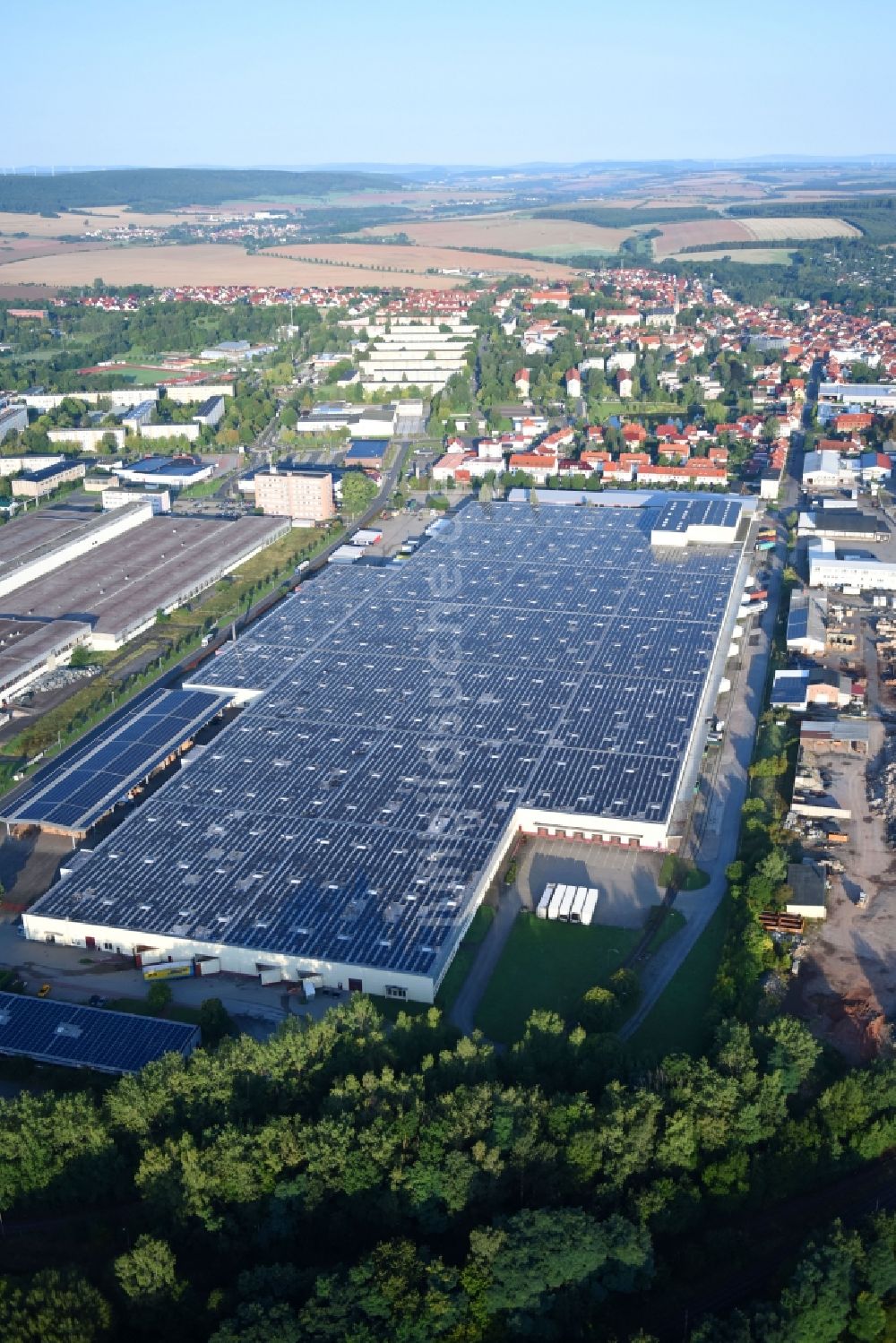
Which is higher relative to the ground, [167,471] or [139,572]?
[167,471]

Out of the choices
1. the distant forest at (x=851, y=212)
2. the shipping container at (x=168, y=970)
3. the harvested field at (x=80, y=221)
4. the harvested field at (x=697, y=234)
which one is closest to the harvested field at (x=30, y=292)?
the harvested field at (x=80, y=221)

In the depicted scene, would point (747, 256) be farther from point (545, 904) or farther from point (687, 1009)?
point (687, 1009)

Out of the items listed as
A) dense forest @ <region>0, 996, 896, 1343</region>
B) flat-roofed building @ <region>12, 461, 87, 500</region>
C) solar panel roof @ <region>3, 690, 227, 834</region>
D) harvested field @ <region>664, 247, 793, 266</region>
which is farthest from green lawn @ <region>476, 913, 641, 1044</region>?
harvested field @ <region>664, 247, 793, 266</region>

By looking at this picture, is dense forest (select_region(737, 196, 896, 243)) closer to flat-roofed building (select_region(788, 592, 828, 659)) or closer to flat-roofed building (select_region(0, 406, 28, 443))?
flat-roofed building (select_region(0, 406, 28, 443))

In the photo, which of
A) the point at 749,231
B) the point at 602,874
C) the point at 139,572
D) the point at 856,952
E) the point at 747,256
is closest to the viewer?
the point at 856,952

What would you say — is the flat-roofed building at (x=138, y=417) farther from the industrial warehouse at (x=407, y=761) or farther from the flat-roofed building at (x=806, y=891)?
the flat-roofed building at (x=806, y=891)

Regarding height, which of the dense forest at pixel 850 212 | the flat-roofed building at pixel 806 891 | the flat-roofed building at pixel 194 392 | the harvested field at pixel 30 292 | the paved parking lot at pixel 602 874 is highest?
the dense forest at pixel 850 212

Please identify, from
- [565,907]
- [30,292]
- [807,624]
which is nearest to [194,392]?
[30,292]
